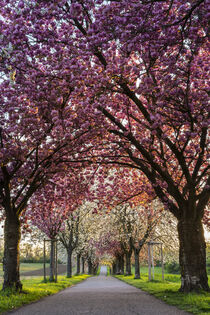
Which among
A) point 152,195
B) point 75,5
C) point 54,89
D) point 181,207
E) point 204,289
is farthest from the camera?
point 152,195

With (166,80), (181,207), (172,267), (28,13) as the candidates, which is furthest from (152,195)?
(172,267)

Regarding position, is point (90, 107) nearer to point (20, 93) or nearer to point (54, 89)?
point (54, 89)

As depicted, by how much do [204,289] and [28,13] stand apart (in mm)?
11125

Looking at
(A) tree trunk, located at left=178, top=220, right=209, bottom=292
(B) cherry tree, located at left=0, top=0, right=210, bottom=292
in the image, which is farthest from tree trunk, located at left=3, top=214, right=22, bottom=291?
(A) tree trunk, located at left=178, top=220, right=209, bottom=292

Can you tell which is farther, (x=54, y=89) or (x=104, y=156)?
(x=104, y=156)

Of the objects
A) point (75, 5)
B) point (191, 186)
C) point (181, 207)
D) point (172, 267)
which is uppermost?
point (75, 5)

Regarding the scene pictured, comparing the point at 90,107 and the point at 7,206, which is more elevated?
the point at 90,107

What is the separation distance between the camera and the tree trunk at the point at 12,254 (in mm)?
12000

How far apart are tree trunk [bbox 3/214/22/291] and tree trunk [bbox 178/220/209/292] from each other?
6.48m

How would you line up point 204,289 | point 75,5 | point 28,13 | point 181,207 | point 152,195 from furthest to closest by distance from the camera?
point 152,195, point 181,207, point 204,289, point 28,13, point 75,5

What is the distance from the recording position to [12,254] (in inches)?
492

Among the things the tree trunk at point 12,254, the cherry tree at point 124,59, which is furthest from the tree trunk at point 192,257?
the tree trunk at point 12,254

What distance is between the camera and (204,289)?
37.1 ft

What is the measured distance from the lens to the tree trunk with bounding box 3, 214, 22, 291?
12.0 metres
